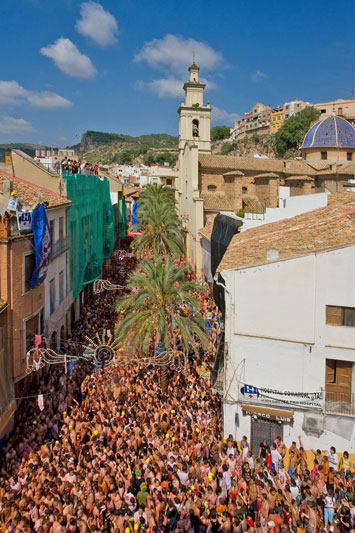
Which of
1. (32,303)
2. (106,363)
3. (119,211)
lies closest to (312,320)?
(106,363)

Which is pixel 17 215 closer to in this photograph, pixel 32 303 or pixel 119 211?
pixel 32 303

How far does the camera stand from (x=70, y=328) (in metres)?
24.4

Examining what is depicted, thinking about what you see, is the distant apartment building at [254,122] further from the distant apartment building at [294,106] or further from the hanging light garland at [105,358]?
the hanging light garland at [105,358]

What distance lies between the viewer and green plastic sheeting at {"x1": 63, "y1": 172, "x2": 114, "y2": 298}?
23891mm

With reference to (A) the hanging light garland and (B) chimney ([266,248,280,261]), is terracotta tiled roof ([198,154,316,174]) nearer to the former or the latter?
(A) the hanging light garland

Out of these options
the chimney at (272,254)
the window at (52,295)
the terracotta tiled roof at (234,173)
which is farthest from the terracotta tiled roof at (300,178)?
the chimney at (272,254)

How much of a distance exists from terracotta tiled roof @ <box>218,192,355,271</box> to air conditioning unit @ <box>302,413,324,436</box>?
4630 millimetres

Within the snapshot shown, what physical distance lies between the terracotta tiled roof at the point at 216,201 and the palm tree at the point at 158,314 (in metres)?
20.7

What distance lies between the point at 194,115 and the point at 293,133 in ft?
124

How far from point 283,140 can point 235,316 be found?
73.2 meters

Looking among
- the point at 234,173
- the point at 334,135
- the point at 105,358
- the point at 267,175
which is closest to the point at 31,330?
the point at 105,358

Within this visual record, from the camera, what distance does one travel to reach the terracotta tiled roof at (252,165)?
138ft

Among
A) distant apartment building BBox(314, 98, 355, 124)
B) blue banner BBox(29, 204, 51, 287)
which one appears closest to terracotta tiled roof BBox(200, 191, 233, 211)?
blue banner BBox(29, 204, 51, 287)

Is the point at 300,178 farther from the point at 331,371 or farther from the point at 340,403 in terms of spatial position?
the point at 340,403
